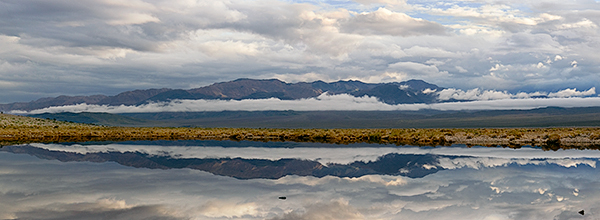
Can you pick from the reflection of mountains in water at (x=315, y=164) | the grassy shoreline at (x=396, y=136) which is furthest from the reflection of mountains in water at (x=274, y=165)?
the grassy shoreline at (x=396, y=136)

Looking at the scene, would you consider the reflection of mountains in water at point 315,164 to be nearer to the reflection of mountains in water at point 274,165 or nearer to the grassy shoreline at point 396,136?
the reflection of mountains in water at point 274,165

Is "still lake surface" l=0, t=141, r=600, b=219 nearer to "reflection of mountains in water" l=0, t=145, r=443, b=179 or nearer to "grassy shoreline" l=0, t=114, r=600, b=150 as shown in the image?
"reflection of mountains in water" l=0, t=145, r=443, b=179

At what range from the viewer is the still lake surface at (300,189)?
14.7m

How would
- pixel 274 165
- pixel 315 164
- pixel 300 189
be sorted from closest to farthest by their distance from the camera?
pixel 300 189 → pixel 274 165 → pixel 315 164

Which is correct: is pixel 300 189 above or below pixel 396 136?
above

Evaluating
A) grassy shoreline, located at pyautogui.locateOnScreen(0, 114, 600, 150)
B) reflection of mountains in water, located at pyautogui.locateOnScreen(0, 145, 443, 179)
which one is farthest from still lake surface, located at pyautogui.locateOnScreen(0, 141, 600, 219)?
grassy shoreline, located at pyautogui.locateOnScreen(0, 114, 600, 150)

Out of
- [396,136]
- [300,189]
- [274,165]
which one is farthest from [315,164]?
[396,136]

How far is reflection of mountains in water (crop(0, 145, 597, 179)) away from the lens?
2497 cm

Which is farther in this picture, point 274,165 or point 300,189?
point 274,165

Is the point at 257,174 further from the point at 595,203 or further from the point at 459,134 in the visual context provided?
the point at 459,134

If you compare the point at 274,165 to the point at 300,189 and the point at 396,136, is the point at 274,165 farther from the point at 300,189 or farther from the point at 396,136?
the point at 396,136

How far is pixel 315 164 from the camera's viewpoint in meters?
29.1

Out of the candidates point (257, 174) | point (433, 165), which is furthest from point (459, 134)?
point (257, 174)

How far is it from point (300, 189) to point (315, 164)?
9.90 metres
